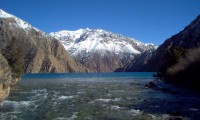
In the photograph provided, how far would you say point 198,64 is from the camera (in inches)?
2916

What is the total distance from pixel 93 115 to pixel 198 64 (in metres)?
43.8

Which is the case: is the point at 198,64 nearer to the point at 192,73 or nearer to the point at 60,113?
the point at 192,73

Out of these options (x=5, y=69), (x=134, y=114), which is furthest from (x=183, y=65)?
(x=5, y=69)

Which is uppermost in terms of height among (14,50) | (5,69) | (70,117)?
(14,50)

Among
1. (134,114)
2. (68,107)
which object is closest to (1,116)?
(68,107)

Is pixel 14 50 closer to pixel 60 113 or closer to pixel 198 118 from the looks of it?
pixel 60 113

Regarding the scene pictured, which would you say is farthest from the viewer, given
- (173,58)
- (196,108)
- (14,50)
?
(173,58)

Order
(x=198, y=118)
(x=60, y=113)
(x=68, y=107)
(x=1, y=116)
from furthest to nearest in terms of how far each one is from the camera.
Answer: (x=68, y=107) → (x=60, y=113) → (x=1, y=116) → (x=198, y=118)

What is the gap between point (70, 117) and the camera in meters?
37.0

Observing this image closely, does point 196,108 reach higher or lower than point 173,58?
lower

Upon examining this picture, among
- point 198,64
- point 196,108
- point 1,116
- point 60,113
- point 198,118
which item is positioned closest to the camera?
point 198,118

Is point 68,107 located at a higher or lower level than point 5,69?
lower

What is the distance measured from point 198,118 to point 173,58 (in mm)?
81531

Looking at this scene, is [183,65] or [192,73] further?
[183,65]
